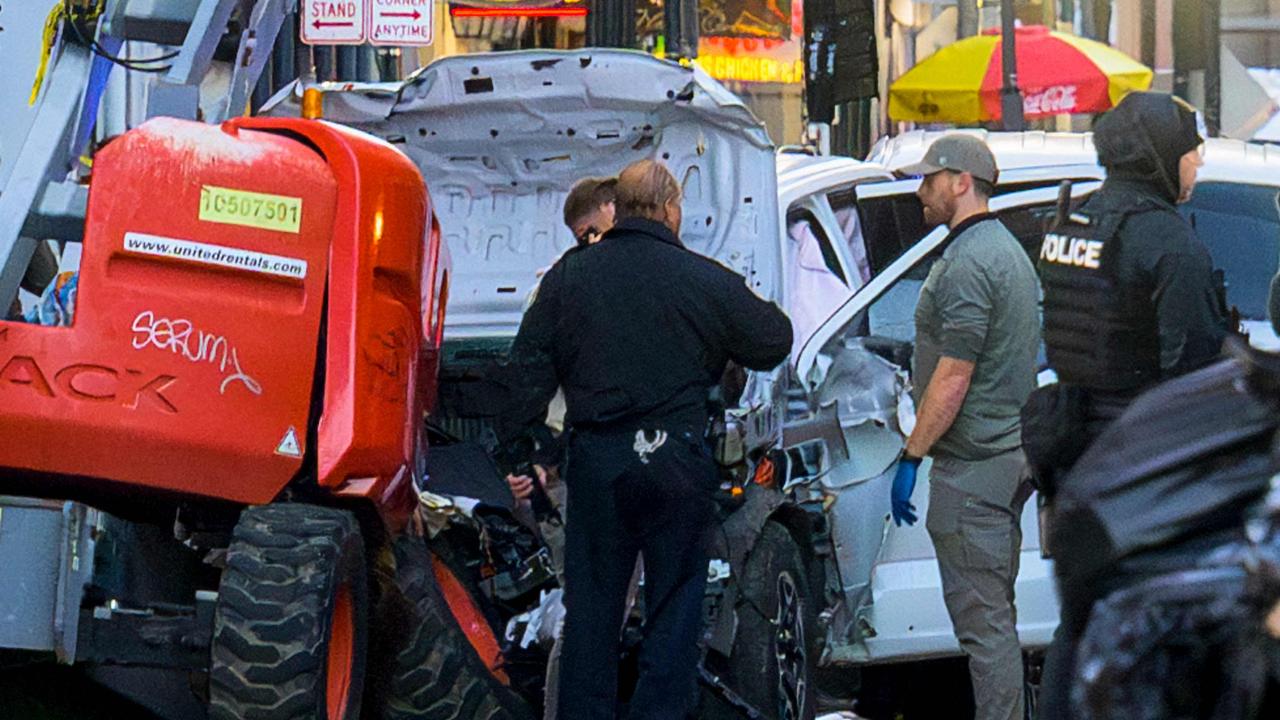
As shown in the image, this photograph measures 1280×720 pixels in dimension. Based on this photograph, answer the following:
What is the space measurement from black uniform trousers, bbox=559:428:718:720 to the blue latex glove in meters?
1.37

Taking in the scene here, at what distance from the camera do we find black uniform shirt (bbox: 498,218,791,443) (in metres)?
7.50

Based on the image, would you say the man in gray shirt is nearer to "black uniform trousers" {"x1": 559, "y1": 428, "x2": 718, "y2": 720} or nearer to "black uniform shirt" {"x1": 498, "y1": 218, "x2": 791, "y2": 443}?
"black uniform shirt" {"x1": 498, "y1": 218, "x2": 791, "y2": 443}

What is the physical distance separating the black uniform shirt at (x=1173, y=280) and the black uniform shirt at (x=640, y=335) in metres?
1.36

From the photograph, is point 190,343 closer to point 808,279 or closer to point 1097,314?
point 1097,314

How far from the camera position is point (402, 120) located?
934 centimetres

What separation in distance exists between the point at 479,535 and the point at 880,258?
8.13 ft

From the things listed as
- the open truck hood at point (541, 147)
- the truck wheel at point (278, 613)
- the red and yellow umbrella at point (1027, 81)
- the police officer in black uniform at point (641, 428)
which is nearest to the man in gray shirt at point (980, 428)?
the open truck hood at point (541, 147)

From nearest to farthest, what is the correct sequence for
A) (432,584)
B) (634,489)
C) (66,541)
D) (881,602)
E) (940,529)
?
(66,541) → (634,489) → (432,584) → (940,529) → (881,602)

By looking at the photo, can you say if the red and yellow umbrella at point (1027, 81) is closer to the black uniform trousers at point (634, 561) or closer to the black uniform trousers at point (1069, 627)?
the black uniform trousers at point (634, 561)

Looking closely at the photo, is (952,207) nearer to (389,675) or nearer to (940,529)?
(940,529)

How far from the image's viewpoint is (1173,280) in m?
6.41

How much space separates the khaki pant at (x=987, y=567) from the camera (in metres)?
8.44

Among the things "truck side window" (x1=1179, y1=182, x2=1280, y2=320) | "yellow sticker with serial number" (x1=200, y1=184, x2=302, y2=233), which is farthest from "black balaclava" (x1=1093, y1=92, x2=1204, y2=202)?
"truck side window" (x1=1179, y1=182, x2=1280, y2=320)

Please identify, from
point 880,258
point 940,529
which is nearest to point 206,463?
point 940,529
